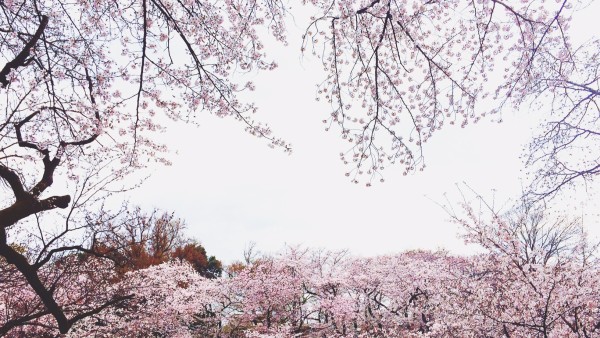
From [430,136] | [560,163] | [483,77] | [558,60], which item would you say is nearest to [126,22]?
[430,136]

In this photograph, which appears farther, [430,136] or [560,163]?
[560,163]

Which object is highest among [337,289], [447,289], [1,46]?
[1,46]

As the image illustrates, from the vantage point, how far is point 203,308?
17203 millimetres

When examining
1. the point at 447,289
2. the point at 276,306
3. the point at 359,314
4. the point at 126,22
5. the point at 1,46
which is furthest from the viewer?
the point at 359,314

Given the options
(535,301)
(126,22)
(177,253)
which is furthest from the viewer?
(177,253)

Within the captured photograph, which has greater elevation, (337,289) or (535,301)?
(337,289)

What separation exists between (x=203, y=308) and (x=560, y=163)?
1549 cm

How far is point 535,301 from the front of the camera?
17.6ft

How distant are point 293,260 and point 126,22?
53.5 feet

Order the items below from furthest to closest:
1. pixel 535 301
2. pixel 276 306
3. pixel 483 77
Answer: pixel 276 306 < pixel 535 301 < pixel 483 77

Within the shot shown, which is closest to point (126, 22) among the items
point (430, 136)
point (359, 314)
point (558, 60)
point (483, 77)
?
point (430, 136)

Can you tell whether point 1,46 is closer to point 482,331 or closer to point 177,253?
point 482,331

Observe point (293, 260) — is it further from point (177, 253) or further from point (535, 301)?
point (535, 301)

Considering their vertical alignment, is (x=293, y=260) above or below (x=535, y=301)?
above
